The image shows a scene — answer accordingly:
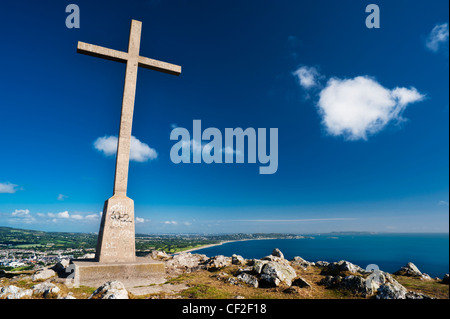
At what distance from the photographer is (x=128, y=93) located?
11.9m

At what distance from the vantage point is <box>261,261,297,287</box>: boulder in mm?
9023

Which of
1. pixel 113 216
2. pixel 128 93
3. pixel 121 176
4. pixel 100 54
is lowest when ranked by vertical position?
pixel 113 216

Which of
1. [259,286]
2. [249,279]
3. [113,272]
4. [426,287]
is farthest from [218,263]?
[426,287]

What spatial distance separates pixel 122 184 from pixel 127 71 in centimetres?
581

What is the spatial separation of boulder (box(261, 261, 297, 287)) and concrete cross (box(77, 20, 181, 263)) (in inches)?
225

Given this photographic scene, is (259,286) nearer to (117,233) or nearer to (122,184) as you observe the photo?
(117,233)

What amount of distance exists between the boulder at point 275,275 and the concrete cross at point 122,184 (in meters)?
5.71

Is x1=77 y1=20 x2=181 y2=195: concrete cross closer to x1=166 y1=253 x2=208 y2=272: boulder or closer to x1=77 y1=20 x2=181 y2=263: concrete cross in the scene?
x1=77 y1=20 x2=181 y2=263: concrete cross

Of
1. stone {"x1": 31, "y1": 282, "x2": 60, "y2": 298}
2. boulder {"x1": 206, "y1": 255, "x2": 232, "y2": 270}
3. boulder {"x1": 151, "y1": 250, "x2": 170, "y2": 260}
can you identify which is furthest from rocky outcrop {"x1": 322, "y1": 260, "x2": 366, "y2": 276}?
stone {"x1": 31, "y1": 282, "x2": 60, "y2": 298}

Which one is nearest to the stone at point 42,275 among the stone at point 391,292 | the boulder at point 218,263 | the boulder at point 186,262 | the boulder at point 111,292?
the boulder at point 111,292

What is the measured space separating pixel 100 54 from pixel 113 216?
8065mm
